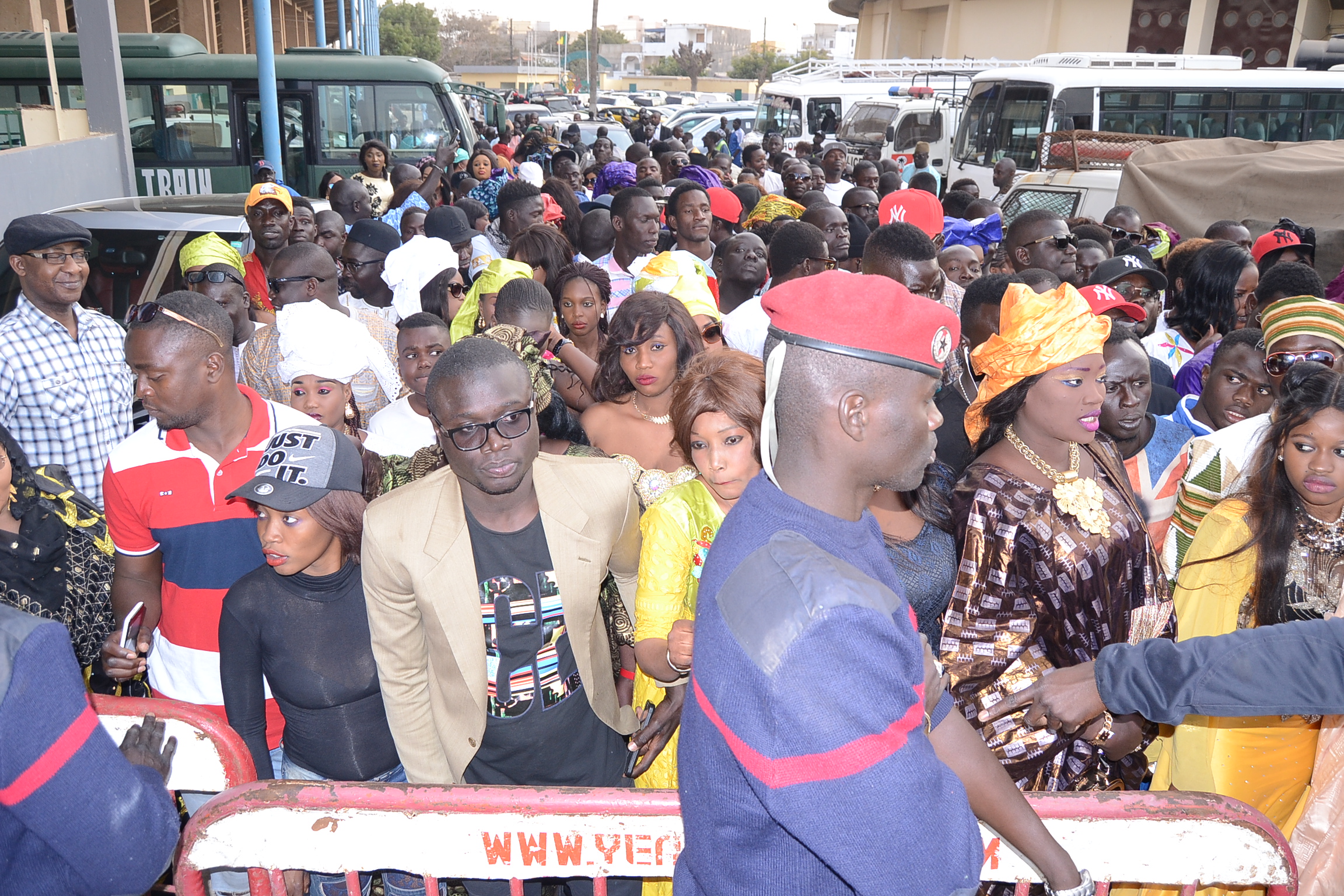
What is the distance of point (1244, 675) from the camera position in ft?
6.66

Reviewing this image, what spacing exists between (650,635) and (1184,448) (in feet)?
6.86

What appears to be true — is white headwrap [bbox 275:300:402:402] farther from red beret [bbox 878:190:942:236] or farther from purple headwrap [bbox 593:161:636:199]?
purple headwrap [bbox 593:161:636:199]

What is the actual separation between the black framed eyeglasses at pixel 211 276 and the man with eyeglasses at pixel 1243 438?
446 centimetres

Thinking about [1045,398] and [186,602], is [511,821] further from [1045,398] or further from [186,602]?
[1045,398]

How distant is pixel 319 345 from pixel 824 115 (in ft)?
60.5

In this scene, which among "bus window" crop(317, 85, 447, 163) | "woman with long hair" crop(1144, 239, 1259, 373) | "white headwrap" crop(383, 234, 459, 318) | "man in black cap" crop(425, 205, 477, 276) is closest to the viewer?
"woman with long hair" crop(1144, 239, 1259, 373)

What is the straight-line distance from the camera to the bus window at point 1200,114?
43.8 feet

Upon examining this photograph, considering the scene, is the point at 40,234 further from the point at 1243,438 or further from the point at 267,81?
the point at 267,81

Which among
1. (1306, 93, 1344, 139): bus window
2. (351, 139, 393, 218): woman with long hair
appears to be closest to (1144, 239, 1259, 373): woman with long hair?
(351, 139, 393, 218): woman with long hair

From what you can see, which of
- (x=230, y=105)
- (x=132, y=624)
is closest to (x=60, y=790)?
(x=132, y=624)

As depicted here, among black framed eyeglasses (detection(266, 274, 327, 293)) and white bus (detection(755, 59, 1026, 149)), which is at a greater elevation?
white bus (detection(755, 59, 1026, 149))

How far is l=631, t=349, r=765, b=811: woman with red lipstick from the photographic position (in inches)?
104

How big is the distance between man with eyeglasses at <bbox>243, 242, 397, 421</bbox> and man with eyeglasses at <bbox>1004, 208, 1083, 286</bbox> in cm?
389

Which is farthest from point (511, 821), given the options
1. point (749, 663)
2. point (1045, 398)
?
point (1045, 398)
